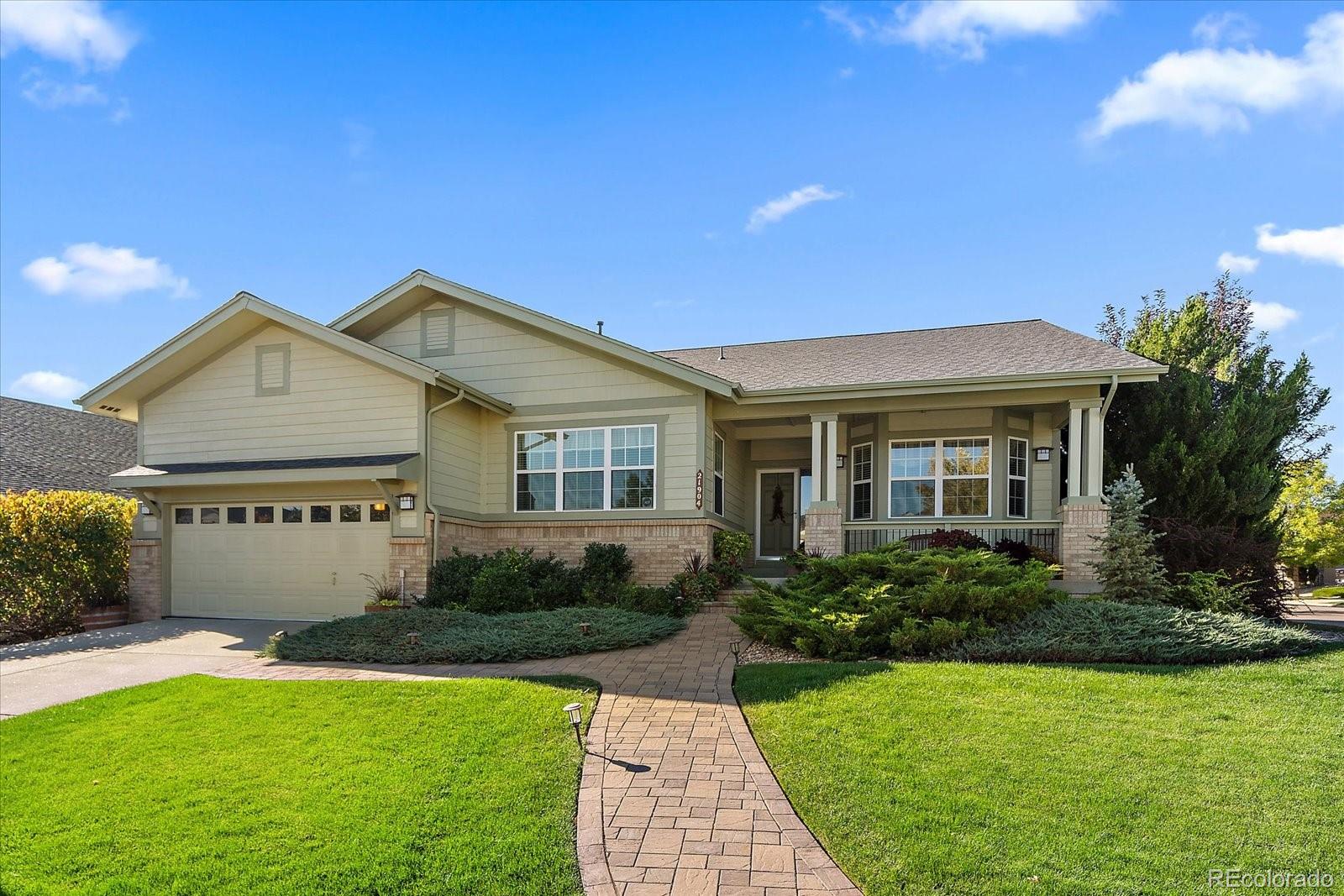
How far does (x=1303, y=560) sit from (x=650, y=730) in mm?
32163

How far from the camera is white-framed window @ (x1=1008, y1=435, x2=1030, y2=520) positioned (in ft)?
52.0

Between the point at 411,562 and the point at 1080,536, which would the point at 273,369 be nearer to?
the point at 411,562

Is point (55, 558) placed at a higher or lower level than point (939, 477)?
lower

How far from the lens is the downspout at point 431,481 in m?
13.8

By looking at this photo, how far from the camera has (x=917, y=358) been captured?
642 inches

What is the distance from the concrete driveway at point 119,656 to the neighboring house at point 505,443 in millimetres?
1269

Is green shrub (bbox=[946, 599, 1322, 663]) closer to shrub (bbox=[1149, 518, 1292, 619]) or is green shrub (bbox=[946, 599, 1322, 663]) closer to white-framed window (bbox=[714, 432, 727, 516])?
shrub (bbox=[1149, 518, 1292, 619])

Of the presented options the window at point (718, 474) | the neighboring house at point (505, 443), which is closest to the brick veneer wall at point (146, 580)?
the neighboring house at point (505, 443)

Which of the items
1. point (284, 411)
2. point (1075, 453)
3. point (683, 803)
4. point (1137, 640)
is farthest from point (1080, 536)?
point (284, 411)

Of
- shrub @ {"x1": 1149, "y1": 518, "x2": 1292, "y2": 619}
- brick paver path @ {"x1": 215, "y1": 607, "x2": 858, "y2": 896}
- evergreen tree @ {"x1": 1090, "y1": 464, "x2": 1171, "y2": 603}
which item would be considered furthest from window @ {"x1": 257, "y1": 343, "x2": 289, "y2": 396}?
shrub @ {"x1": 1149, "y1": 518, "x2": 1292, "y2": 619}

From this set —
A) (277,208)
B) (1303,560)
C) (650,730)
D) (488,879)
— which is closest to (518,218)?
(277,208)

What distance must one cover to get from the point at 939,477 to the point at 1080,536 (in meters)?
2.88

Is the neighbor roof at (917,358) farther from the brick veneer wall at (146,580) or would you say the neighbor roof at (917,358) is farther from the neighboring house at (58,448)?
the neighboring house at (58,448)

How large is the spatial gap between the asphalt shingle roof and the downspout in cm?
33
